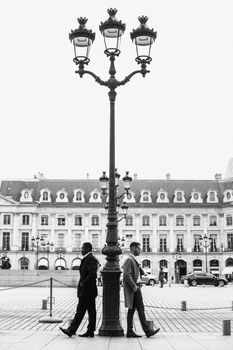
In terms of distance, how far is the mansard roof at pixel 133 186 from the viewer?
73.4 meters

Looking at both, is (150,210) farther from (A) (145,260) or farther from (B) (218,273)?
(B) (218,273)

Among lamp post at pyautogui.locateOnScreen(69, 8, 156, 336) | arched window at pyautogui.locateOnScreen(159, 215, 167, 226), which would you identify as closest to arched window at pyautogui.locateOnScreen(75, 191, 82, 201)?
arched window at pyautogui.locateOnScreen(159, 215, 167, 226)

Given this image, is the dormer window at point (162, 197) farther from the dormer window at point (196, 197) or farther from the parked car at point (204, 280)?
the parked car at point (204, 280)

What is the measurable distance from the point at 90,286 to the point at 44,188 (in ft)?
212

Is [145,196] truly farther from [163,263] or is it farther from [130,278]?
[130,278]

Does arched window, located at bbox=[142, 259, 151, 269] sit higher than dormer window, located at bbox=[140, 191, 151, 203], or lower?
lower

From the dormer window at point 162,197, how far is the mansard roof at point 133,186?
67 cm

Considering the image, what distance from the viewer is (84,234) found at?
234 ft

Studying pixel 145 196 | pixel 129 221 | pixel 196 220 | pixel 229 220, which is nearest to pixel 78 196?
pixel 129 221

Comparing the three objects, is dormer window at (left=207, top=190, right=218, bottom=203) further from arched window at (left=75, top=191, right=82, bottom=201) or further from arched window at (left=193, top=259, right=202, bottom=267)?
arched window at (left=75, top=191, right=82, bottom=201)

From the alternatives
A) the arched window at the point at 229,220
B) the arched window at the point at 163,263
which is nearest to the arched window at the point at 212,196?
the arched window at the point at 229,220

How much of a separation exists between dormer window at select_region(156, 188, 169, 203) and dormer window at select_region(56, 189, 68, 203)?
13465 millimetres

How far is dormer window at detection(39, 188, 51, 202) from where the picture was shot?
72.2 m

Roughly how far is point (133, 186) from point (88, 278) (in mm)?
64740
